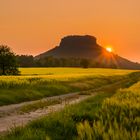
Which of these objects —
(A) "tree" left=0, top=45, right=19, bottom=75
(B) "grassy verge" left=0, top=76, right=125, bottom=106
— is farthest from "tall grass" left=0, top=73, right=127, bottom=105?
(A) "tree" left=0, top=45, right=19, bottom=75

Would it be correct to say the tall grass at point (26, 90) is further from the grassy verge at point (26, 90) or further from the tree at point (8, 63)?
the tree at point (8, 63)

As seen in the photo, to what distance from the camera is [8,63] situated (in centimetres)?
9544

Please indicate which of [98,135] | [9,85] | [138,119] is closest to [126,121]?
[138,119]

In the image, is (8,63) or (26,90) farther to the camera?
(8,63)

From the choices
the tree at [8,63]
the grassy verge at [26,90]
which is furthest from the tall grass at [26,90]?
the tree at [8,63]

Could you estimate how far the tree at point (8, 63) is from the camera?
95688 mm

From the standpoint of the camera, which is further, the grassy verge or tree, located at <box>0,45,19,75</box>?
tree, located at <box>0,45,19,75</box>

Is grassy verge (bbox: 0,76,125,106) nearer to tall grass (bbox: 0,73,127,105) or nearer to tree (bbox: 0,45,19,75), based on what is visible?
tall grass (bbox: 0,73,127,105)

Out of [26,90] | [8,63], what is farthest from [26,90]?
[8,63]

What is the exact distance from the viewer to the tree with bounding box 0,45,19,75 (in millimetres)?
95688

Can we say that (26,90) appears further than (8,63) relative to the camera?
No

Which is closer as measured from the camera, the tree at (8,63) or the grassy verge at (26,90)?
the grassy verge at (26,90)

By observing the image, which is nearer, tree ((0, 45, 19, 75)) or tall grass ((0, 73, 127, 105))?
tall grass ((0, 73, 127, 105))

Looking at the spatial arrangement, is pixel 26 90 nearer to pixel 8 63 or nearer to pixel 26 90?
pixel 26 90
